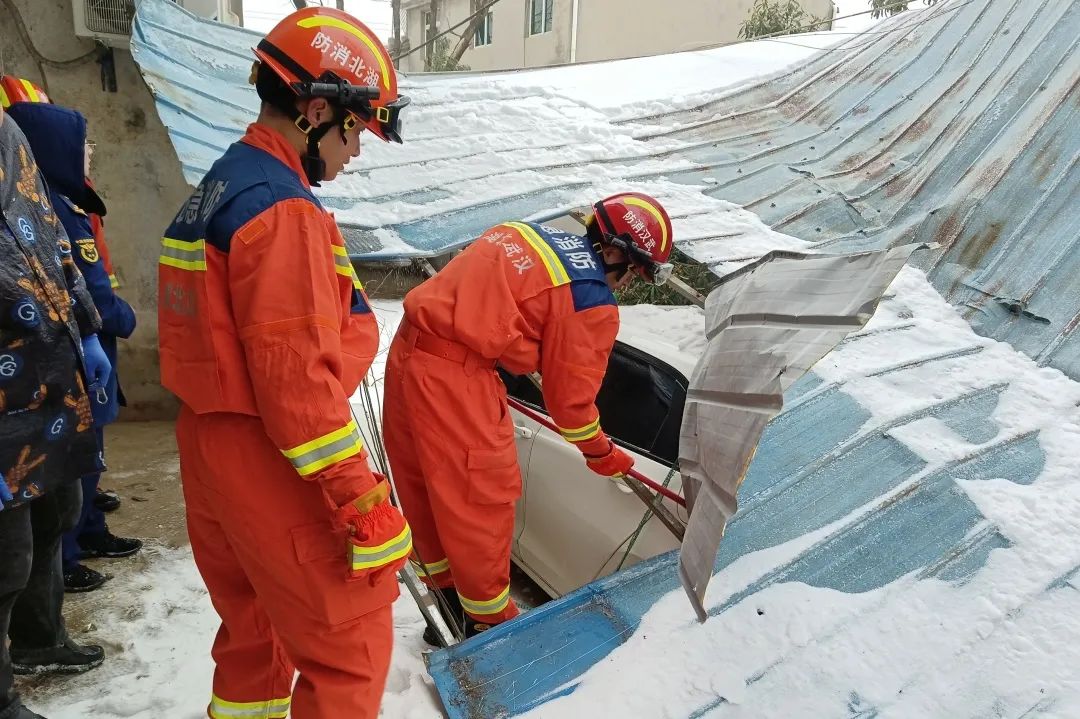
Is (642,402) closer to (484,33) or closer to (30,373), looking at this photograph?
(30,373)

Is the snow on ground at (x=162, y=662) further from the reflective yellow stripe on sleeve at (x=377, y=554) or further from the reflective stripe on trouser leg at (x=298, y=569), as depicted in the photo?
the reflective yellow stripe on sleeve at (x=377, y=554)

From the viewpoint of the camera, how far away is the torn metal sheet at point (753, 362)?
1.37m

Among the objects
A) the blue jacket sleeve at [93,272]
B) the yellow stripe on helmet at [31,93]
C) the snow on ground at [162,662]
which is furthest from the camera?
the yellow stripe on helmet at [31,93]

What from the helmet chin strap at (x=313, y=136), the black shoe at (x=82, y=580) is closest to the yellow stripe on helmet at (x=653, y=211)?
the helmet chin strap at (x=313, y=136)

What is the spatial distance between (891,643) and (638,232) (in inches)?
56.1

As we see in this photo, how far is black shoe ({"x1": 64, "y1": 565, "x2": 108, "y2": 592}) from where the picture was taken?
110 inches

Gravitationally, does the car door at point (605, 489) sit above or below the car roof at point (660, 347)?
below

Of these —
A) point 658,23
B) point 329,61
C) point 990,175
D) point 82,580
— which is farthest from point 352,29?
point 658,23

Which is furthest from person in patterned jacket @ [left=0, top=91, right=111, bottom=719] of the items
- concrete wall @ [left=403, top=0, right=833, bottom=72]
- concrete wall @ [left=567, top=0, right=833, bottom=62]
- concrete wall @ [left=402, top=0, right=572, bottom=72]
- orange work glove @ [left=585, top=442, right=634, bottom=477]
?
concrete wall @ [left=567, top=0, right=833, bottom=62]

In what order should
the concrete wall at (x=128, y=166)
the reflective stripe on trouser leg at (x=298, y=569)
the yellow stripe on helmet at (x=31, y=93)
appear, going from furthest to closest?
the concrete wall at (x=128, y=166), the yellow stripe on helmet at (x=31, y=93), the reflective stripe on trouser leg at (x=298, y=569)

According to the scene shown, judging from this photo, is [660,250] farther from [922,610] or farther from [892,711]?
[892,711]

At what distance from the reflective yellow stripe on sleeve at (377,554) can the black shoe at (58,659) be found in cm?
157

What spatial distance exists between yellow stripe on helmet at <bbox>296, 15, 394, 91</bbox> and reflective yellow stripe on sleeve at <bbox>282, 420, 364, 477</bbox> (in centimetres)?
79

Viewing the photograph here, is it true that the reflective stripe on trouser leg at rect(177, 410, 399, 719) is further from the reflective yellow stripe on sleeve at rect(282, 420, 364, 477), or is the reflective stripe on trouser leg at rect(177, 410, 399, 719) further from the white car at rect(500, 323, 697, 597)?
the white car at rect(500, 323, 697, 597)
